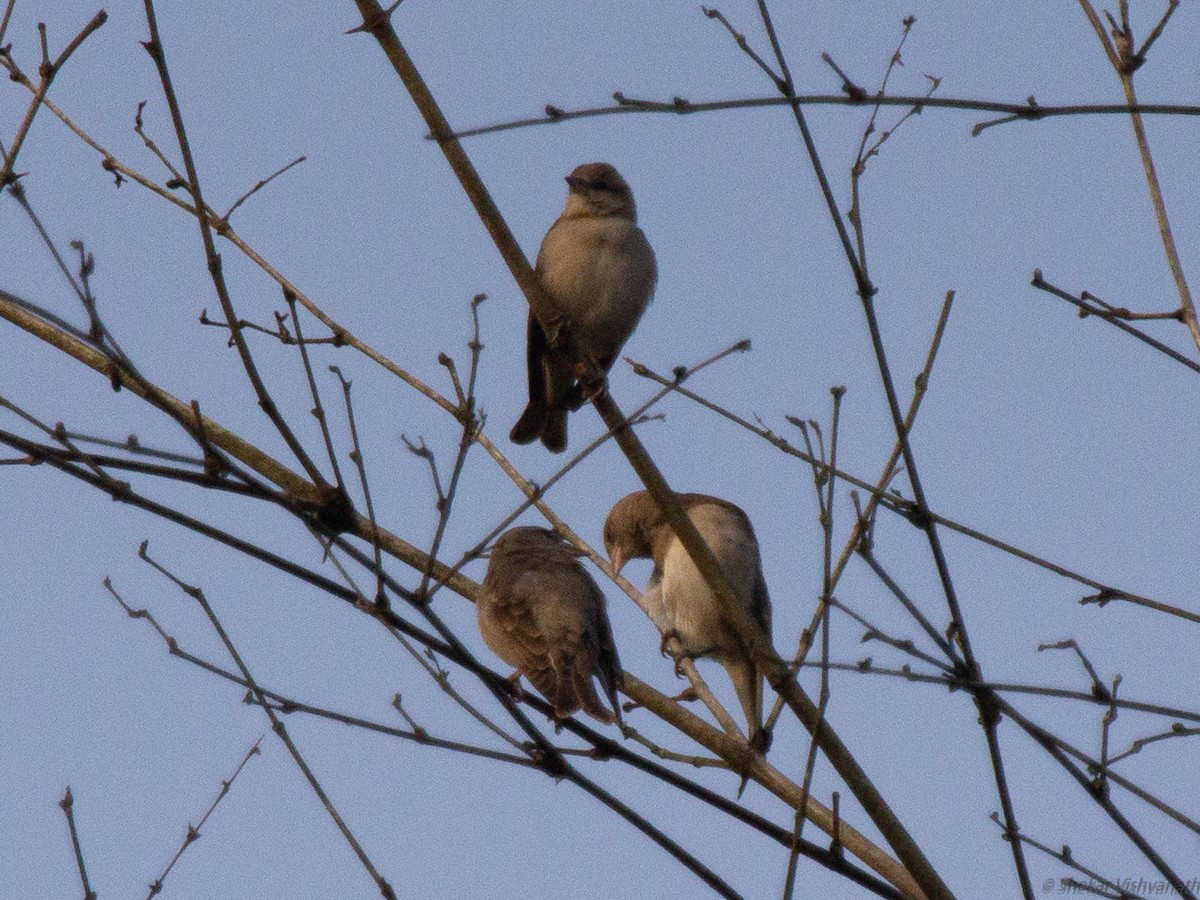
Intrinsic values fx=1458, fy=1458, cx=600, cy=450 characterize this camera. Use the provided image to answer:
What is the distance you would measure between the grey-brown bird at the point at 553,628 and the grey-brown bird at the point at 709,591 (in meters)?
0.33

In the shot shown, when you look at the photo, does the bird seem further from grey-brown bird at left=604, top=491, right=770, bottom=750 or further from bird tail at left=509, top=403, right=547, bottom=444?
grey-brown bird at left=604, top=491, right=770, bottom=750

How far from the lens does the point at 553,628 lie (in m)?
5.47

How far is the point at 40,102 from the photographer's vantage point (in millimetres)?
3092

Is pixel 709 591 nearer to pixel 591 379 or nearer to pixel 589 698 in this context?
pixel 589 698

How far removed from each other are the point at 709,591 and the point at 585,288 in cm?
202

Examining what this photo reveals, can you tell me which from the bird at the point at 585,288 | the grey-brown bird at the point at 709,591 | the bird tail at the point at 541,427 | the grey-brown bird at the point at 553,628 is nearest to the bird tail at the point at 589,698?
the grey-brown bird at the point at 553,628

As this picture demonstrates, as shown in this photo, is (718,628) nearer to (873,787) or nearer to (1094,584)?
(873,787)

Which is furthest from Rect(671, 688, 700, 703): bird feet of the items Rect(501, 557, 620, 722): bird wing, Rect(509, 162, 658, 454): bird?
Rect(509, 162, 658, 454): bird

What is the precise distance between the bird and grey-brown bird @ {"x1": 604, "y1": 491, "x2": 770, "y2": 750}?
72cm

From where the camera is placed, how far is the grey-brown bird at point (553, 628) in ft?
16.6

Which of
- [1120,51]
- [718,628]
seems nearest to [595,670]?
[718,628]

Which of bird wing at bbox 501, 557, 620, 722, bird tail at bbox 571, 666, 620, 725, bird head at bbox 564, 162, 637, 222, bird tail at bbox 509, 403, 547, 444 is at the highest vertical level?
bird head at bbox 564, 162, 637, 222

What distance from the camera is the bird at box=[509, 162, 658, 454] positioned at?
717cm

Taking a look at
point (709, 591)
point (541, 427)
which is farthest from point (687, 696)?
point (541, 427)
